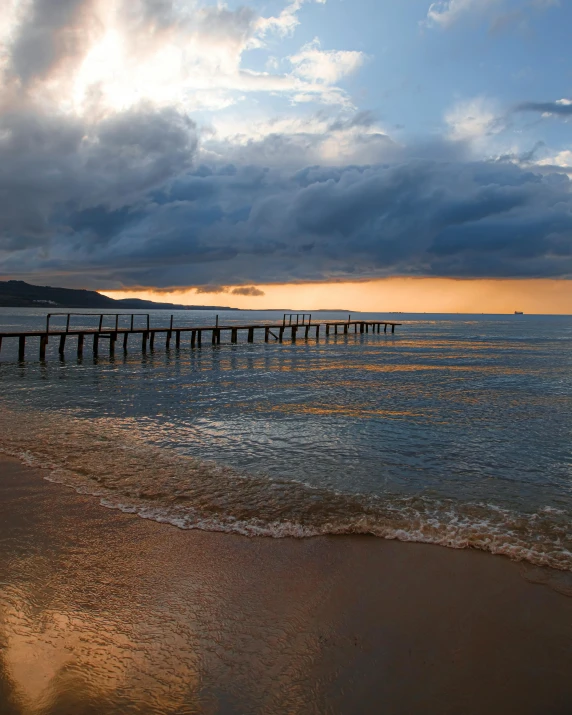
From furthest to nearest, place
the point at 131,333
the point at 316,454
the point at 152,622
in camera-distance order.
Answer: the point at 131,333
the point at 316,454
the point at 152,622

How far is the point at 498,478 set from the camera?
30.9 ft

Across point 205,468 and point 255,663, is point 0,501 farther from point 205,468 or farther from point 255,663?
point 255,663

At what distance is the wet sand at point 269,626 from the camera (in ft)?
12.1

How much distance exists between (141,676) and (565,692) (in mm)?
3339

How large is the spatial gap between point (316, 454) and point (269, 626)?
6.30m

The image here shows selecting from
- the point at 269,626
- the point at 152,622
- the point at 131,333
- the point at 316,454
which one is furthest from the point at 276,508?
the point at 131,333

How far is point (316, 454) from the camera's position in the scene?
10766mm

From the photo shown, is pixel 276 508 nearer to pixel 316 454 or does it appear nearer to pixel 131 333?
pixel 316 454

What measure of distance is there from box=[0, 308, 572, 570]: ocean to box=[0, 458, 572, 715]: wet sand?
0.81m

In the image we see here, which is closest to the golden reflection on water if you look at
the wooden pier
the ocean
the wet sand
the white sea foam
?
the wet sand

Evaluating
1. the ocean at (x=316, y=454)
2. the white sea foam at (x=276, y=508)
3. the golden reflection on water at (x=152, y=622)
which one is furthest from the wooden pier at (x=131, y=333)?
the golden reflection on water at (x=152, y=622)

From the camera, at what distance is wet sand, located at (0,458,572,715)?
12.1 ft

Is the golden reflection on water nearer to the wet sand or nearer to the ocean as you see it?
the wet sand

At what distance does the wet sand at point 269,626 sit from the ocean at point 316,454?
0.81 meters
